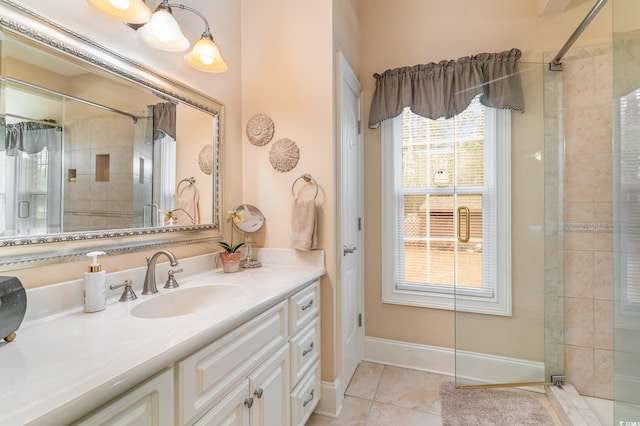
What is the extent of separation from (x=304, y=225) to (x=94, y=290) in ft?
3.33

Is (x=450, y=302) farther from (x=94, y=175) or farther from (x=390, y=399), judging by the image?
(x=94, y=175)

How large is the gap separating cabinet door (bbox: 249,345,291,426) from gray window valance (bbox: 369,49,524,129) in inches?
73.1

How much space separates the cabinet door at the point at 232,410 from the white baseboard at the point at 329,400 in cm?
86

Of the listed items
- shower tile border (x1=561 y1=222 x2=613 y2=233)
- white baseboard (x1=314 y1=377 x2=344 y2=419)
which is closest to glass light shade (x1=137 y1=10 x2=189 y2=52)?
white baseboard (x1=314 y1=377 x2=344 y2=419)

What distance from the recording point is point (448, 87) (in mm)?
2217

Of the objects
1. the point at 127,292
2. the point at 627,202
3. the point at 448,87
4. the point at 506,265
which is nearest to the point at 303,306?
the point at 127,292

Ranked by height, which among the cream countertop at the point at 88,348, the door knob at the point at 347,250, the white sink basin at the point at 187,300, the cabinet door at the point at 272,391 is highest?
the door knob at the point at 347,250

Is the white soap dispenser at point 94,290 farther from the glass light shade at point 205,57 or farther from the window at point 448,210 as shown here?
the window at point 448,210

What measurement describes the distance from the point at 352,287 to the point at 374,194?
78 centimetres

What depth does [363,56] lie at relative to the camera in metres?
2.52

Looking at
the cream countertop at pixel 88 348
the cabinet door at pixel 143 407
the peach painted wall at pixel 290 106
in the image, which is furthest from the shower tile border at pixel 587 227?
the cabinet door at pixel 143 407

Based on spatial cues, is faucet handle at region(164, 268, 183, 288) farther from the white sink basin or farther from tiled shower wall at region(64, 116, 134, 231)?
tiled shower wall at region(64, 116, 134, 231)

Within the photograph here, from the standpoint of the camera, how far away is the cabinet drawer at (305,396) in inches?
57.6

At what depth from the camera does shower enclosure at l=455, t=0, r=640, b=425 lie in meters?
1.94
